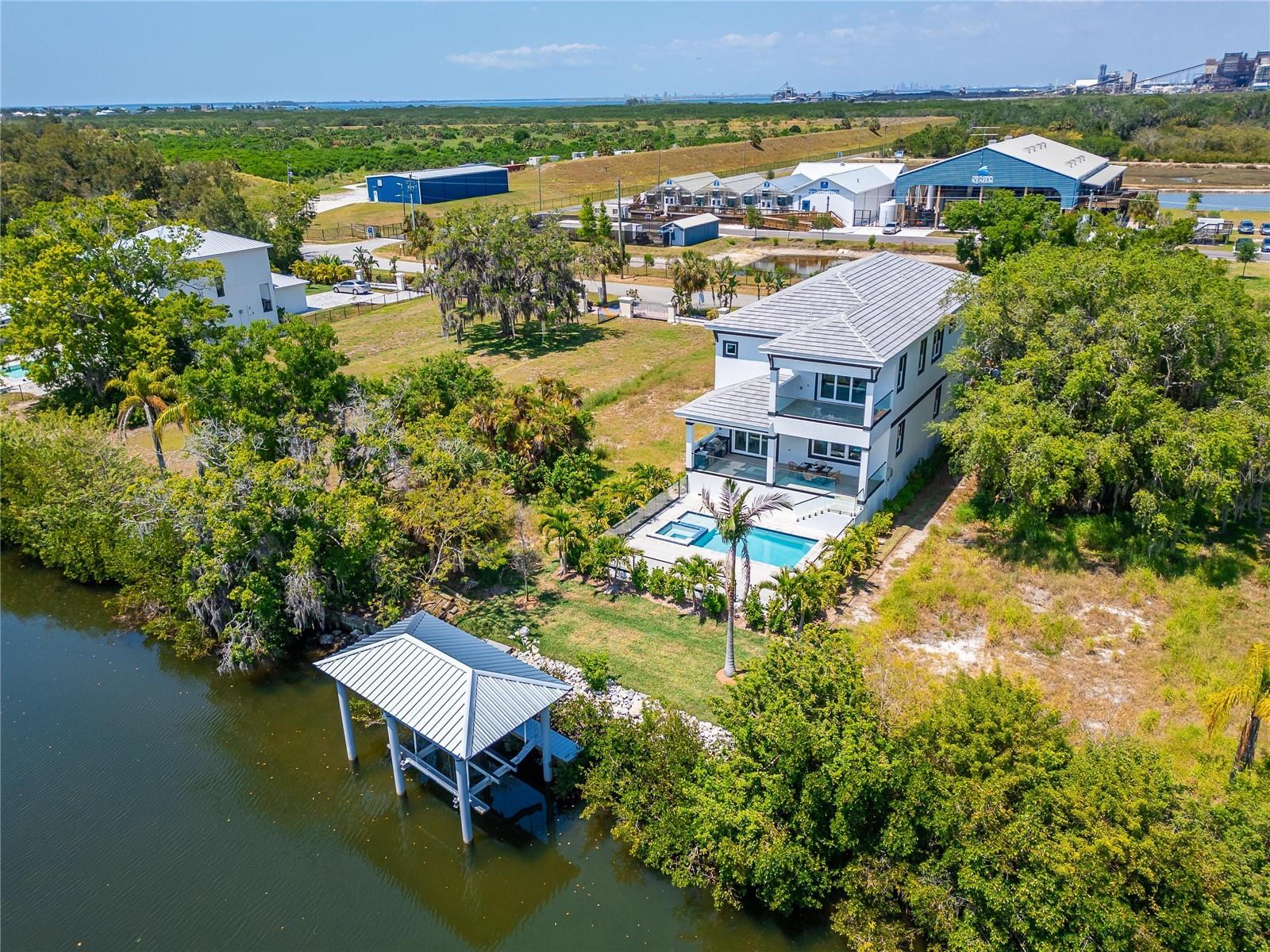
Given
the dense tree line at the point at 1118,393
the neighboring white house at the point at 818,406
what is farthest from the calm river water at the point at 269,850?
the dense tree line at the point at 1118,393

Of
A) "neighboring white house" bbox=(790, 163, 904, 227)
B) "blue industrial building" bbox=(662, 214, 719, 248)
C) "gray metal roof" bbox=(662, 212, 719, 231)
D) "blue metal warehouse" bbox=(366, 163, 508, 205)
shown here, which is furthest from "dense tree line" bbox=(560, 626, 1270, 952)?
"blue metal warehouse" bbox=(366, 163, 508, 205)

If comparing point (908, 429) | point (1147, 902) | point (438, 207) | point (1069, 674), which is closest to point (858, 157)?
point (438, 207)

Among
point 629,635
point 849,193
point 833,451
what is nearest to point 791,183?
point 849,193

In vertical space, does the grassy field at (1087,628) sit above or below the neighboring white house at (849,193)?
below

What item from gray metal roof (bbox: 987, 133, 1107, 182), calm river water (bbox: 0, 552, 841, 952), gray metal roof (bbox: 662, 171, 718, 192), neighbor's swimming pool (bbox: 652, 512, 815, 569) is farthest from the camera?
gray metal roof (bbox: 662, 171, 718, 192)

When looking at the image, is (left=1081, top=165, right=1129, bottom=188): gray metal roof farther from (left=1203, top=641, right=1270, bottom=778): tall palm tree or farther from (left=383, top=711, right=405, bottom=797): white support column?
(left=383, top=711, right=405, bottom=797): white support column

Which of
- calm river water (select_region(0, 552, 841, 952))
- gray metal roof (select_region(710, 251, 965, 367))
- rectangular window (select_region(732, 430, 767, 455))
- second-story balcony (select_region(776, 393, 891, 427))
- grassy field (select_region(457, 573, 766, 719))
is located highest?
gray metal roof (select_region(710, 251, 965, 367))

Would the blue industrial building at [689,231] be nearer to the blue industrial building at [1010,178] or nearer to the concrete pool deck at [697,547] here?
the blue industrial building at [1010,178]
